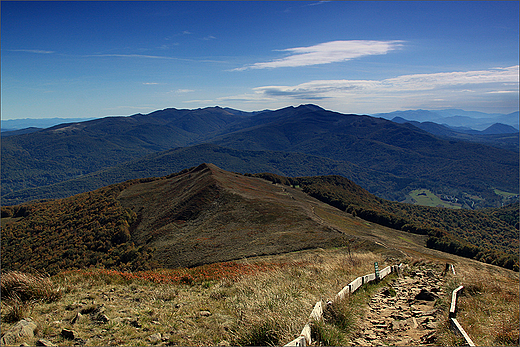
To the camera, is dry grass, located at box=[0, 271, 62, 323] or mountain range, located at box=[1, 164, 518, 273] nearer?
dry grass, located at box=[0, 271, 62, 323]

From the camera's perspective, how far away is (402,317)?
721 cm

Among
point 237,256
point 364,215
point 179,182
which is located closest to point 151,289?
point 237,256

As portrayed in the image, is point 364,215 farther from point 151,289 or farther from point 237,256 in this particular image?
point 151,289

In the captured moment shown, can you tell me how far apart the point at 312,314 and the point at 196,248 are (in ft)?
93.4

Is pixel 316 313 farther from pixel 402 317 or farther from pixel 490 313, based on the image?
pixel 490 313

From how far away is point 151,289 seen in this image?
10352 mm

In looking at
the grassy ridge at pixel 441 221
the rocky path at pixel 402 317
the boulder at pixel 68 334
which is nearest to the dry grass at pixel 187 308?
the boulder at pixel 68 334

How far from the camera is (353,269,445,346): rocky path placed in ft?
19.2

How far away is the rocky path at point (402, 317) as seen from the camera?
19.2 ft

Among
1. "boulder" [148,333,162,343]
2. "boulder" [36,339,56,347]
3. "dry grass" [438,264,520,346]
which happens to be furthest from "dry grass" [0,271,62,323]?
"dry grass" [438,264,520,346]

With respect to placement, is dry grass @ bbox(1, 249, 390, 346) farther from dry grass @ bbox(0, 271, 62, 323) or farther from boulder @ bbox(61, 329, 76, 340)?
dry grass @ bbox(0, 271, 62, 323)

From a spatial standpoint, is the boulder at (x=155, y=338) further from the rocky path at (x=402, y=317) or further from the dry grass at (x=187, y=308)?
the rocky path at (x=402, y=317)

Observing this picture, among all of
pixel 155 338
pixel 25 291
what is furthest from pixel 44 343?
pixel 25 291

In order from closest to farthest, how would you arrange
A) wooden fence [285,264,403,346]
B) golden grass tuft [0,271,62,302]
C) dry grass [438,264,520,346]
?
wooden fence [285,264,403,346]
dry grass [438,264,520,346]
golden grass tuft [0,271,62,302]
